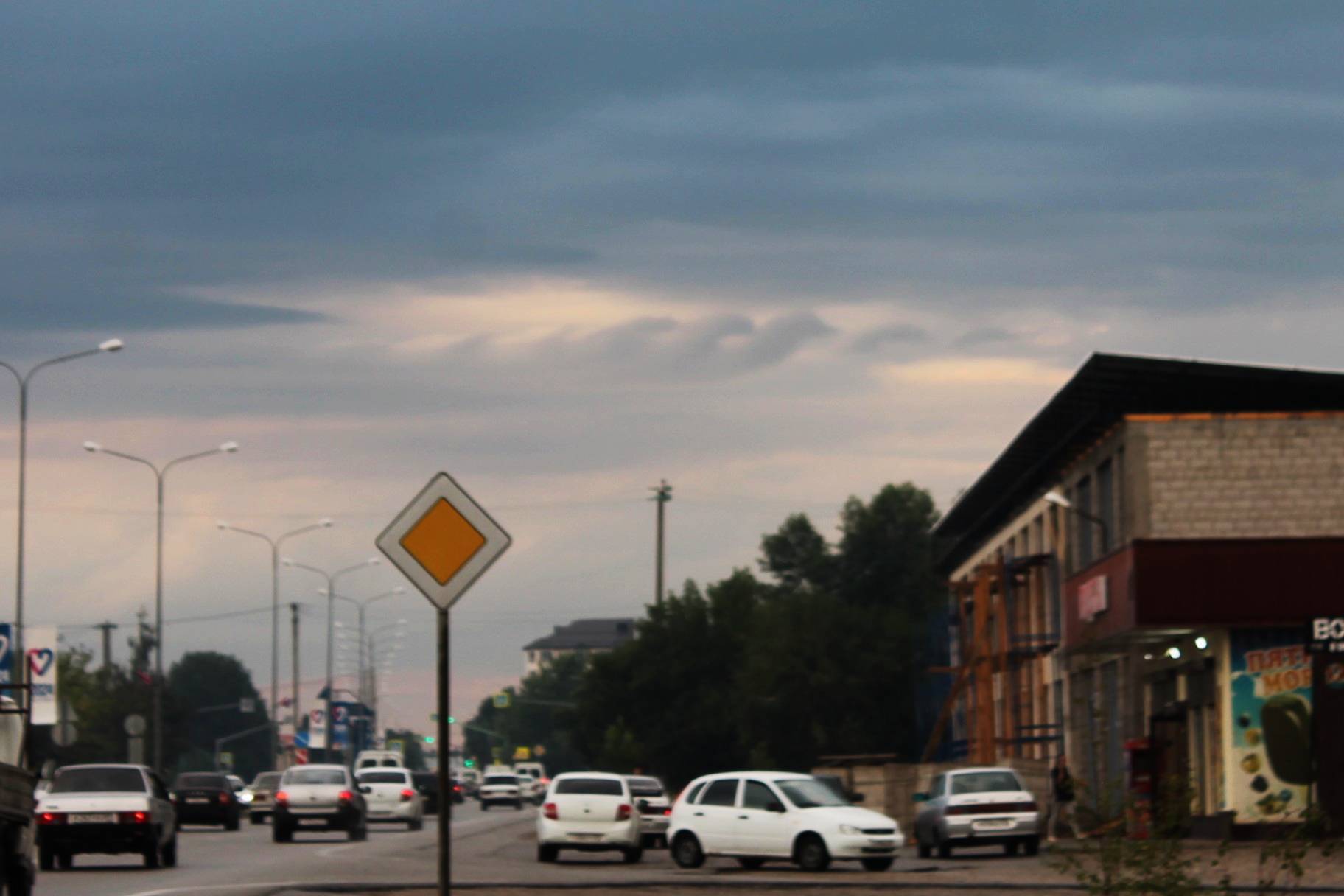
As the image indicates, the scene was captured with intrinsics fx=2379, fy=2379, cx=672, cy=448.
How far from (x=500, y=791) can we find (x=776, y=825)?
2643 inches

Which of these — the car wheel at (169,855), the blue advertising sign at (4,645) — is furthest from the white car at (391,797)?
the car wheel at (169,855)

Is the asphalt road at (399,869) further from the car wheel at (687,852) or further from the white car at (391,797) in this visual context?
the white car at (391,797)

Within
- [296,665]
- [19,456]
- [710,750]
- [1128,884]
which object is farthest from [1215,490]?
[296,665]

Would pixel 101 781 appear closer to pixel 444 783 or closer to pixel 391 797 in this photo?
pixel 444 783

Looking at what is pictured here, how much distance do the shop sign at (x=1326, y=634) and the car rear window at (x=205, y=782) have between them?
31.2m

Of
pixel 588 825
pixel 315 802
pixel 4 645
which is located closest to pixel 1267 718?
→ pixel 588 825

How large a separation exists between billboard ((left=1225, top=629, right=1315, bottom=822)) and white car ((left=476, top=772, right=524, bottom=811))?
6072cm

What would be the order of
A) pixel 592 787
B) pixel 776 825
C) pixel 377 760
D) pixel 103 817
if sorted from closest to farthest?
pixel 103 817, pixel 776 825, pixel 592 787, pixel 377 760

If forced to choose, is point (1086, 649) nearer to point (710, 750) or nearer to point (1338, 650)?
point (1338, 650)

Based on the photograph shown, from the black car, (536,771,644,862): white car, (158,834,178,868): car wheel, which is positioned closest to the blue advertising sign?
(158,834,178,868): car wheel

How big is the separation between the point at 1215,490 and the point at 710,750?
60.1m

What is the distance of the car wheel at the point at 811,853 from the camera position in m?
33.9

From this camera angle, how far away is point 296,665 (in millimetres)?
110000

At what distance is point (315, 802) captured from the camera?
4494 cm
